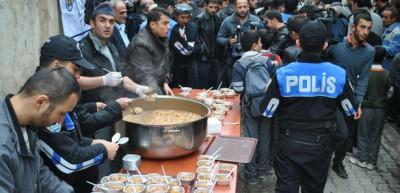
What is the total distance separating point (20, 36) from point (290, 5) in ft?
14.7

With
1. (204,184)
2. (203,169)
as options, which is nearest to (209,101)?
(203,169)

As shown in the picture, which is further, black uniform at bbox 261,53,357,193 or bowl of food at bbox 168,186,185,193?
black uniform at bbox 261,53,357,193

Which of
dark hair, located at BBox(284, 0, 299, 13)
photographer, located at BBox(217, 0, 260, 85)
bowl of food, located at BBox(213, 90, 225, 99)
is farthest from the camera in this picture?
dark hair, located at BBox(284, 0, 299, 13)

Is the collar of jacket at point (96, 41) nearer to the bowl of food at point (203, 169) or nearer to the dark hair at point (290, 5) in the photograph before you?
the bowl of food at point (203, 169)

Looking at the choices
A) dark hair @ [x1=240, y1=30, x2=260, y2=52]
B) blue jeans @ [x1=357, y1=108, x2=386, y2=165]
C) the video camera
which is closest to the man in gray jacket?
dark hair @ [x1=240, y1=30, x2=260, y2=52]

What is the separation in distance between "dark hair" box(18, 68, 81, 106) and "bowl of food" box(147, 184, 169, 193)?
3.03ft

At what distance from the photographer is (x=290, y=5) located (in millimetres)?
6938

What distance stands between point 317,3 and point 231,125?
5660 mm

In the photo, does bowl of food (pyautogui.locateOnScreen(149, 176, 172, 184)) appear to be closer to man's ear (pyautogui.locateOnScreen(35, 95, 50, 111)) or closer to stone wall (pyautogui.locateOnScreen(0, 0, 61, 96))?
man's ear (pyautogui.locateOnScreen(35, 95, 50, 111))

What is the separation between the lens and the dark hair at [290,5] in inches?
273

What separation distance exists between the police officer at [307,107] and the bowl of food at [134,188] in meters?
1.33

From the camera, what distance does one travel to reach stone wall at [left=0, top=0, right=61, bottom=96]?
3.42 meters

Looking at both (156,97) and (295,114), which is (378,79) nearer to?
(295,114)

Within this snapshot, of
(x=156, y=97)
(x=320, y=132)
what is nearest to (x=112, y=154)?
(x=156, y=97)
